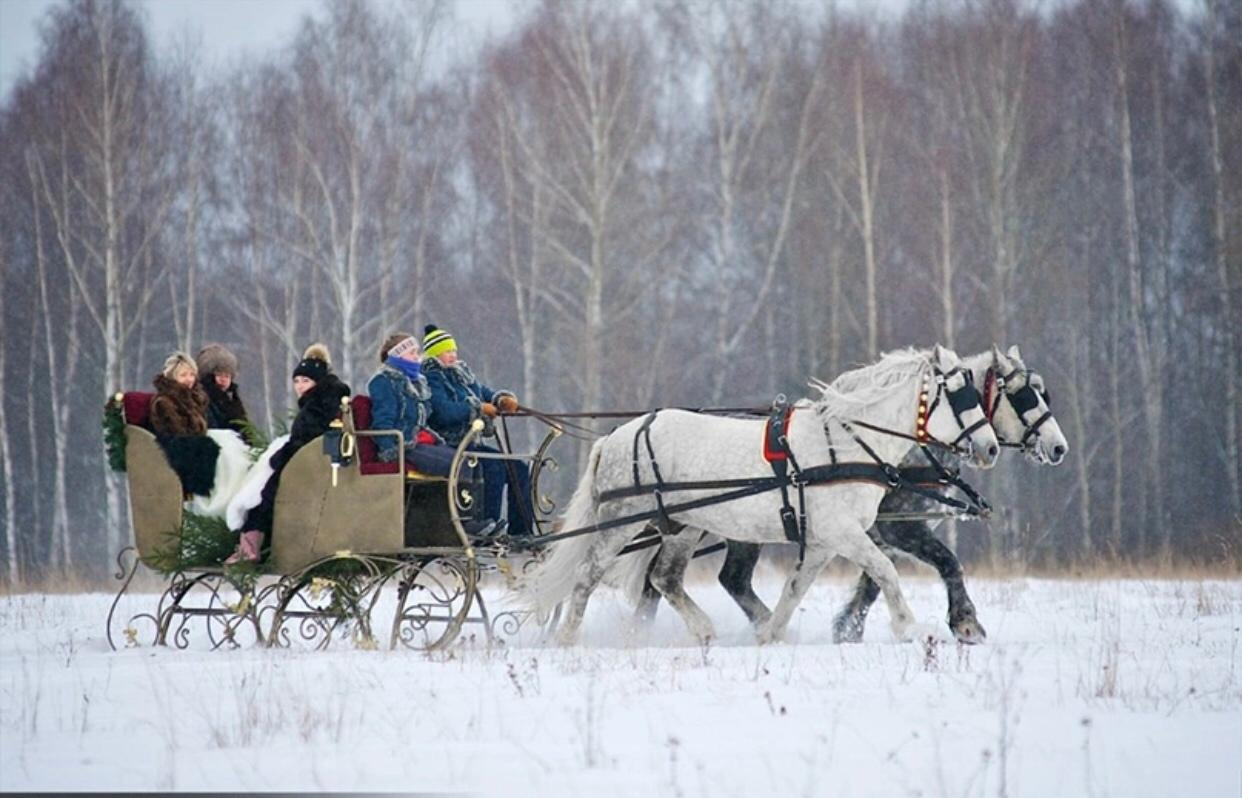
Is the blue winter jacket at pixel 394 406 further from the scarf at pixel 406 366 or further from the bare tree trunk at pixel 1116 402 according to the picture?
the bare tree trunk at pixel 1116 402

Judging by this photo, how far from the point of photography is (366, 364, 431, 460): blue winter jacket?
9.41 m

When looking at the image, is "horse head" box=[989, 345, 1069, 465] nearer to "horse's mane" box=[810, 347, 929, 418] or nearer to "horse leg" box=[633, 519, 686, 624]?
"horse's mane" box=[810, 347, 929, 418]

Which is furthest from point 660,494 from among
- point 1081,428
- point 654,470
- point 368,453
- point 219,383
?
point 1081,428

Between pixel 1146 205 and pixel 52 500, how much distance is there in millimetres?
21665

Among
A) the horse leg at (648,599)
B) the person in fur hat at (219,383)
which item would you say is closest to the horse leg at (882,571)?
the horse leg at (648,599)

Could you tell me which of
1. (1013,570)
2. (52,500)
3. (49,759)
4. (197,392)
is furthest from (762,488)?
(52,500)

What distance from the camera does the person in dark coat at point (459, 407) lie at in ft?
32.5

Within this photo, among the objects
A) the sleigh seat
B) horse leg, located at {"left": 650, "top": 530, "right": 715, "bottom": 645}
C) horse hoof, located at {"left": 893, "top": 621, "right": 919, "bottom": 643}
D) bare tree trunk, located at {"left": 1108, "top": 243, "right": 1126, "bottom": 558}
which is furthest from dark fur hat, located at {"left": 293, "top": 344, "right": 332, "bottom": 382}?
bare tree trunk, located at {"left": 1108, "top": 243, "right": 1126, "bottom": 558}

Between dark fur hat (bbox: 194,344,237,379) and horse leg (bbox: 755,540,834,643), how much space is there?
4.06 meters

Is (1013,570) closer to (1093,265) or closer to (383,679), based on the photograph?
(1093,265)

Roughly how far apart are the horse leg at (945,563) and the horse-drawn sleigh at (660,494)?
1.0 inches

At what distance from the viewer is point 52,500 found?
3241 cm

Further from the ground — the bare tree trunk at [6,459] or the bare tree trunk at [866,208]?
the bare tree trunk at [866,208]

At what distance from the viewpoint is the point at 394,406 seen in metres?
9.46
